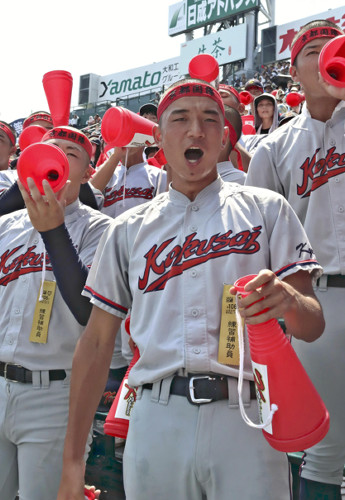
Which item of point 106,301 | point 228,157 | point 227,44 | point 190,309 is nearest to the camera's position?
point 190,309

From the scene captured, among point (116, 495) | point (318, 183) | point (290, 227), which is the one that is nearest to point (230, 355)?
point (290, 227)

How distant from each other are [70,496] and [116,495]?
1626 mm

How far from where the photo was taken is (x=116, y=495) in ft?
10.5

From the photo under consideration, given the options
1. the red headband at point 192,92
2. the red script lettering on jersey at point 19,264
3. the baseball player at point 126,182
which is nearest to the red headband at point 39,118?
the baseball player at point 126,182

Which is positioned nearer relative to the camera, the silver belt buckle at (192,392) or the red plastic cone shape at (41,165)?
the silver belt buckle at (192,392)

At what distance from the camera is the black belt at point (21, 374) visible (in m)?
2.41

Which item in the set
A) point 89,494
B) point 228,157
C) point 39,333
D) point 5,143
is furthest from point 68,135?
point 5,143

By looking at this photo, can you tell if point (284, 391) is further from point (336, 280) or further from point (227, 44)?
point (227, 44)

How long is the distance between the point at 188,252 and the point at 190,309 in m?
0.19

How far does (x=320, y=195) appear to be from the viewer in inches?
95.7

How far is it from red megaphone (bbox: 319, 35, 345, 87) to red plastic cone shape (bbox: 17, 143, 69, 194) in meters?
1.14

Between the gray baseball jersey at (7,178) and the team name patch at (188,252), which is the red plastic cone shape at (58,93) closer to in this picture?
the gray baseball jersey at (7,178)

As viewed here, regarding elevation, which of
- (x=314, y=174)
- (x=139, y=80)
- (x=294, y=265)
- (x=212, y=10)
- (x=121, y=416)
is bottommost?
(x=121, y=416)

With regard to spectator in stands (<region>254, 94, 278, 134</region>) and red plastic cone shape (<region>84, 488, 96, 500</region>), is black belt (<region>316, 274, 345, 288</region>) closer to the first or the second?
red plastic cone shape (<region>84, 488, 96, 500</region>)
